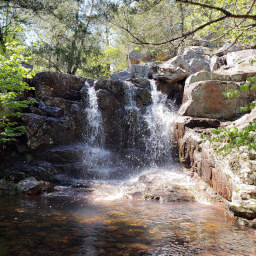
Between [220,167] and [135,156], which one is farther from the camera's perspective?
[135,156]

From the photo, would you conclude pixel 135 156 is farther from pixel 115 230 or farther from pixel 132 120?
pixel 115 230

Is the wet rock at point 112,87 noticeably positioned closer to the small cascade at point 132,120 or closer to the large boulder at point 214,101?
the small cascade at point 132,120

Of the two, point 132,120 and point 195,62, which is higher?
point 195,62

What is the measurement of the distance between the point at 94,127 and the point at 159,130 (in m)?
3.93

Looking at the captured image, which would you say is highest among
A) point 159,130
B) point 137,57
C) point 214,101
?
point 137,57

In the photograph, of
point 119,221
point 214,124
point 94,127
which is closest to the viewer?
point 119,221

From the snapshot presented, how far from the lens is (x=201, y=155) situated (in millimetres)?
9844

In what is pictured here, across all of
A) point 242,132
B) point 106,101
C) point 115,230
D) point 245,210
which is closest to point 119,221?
point 115,230

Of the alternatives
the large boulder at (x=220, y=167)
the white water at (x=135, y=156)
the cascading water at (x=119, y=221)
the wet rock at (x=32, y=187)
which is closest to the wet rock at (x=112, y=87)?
the white water at (x=135, y=156)

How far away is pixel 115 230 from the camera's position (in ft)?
15.5

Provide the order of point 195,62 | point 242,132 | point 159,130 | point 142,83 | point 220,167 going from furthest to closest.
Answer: point 195,62
point 142,83
point 159,130
point 220,167
point 242,132

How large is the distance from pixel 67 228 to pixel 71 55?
16.0m

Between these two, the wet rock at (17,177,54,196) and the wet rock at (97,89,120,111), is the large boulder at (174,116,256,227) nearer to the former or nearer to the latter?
the wet rock at (97,89,120,111)

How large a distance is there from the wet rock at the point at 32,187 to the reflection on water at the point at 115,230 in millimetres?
1240
